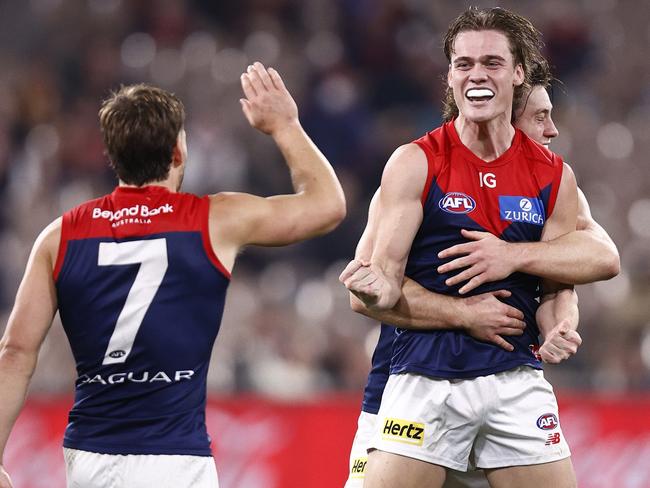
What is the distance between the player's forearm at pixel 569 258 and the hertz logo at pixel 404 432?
27.6 inches

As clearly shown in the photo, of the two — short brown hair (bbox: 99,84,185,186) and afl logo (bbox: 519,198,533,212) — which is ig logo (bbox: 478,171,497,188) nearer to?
afl logo (bbox: 519,198,533,212)

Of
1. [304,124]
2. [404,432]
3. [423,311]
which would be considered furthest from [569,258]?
[304,124]

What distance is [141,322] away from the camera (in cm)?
404

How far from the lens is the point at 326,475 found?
7801 mm

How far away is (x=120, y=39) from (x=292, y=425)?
5.67 m

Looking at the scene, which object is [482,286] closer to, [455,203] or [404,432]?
[455,203]

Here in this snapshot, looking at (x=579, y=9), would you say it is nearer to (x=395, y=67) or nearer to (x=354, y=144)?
(x=395, y=67)

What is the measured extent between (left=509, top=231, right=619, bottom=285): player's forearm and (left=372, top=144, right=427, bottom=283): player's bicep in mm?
395

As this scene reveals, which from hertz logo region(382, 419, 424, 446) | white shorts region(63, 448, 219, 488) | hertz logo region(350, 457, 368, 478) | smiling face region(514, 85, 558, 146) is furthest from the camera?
smiling face region(514, 85, 558, 146)

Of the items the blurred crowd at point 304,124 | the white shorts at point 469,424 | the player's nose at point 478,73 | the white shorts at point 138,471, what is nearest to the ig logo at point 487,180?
the player's nose at point 478,73

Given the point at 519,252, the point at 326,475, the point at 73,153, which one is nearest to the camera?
the point at 519,252

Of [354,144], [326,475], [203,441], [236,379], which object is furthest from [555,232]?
[354,144]

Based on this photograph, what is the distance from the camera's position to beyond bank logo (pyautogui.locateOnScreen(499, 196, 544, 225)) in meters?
4.49

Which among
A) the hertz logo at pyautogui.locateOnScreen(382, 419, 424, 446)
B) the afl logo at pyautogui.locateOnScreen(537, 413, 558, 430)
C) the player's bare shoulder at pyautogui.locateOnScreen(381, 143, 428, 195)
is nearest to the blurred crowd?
the afl logo at pyautogui.locateOnScreen(537, 413, 558, 430)
